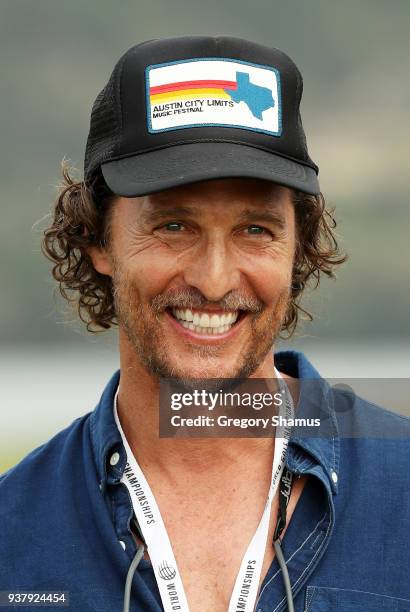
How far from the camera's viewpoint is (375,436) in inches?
111

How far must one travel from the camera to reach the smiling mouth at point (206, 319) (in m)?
2.74

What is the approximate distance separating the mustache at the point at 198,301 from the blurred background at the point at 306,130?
443 inches

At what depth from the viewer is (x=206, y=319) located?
2744mm

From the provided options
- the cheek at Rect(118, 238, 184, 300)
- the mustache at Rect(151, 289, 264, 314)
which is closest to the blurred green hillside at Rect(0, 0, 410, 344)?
the cheek at Rect(118, 238, 184, 300)

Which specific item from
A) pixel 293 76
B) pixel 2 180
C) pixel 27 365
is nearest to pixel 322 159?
pixel 2 180

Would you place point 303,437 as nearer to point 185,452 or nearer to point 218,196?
point 185,452

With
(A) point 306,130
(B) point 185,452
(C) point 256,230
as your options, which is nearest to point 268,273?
(C) point 256,230

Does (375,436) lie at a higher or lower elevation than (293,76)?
lower

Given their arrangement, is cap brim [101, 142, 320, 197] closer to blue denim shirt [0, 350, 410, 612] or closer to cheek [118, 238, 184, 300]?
cheek [118, 238, 184, 300]

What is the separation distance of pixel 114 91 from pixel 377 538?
1339 millimetres

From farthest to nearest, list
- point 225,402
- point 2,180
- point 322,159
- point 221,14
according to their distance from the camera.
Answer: point 221,14
point 322,159
point 2,180
point 225,402

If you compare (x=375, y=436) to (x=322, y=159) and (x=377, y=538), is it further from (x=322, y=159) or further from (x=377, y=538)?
(x=322, y=159)

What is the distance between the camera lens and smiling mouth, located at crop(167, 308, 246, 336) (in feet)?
9.00

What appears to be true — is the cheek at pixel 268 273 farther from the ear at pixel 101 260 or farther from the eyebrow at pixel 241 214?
the ear at pixel 101 260
